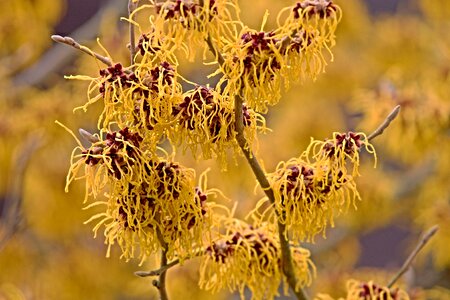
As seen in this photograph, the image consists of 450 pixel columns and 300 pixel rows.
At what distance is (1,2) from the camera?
192 cm

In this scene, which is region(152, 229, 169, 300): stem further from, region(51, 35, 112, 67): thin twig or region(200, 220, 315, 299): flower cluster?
region(51, 35, 112, 67): thin twig

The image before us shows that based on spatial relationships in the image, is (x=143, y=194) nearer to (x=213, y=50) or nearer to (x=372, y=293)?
(x=213, y=50)

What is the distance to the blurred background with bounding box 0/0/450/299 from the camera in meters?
1.68

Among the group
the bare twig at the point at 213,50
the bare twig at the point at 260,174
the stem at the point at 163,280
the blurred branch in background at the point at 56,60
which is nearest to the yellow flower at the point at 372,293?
the bare twig at the point at 260,174

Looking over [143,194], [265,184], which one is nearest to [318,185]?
[265,184]

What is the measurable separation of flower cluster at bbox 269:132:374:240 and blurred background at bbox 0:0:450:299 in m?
0.54

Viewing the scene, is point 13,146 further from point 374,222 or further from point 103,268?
point 374,222

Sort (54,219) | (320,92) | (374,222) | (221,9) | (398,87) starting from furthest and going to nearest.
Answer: (320,92) < (54,219) < (374,222) < (398,87) < (221,9)

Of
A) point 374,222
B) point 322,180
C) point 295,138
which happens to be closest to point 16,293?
point 322,180

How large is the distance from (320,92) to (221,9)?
1.77 metres

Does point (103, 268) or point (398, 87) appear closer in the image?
point (398, 87)

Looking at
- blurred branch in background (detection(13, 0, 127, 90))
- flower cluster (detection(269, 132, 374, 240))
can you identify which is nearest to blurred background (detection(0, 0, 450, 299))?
blurred branch in background (detection(13, 0, 127, 90))

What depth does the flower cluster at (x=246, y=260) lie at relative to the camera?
39.7 inches

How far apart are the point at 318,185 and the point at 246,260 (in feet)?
0.43
